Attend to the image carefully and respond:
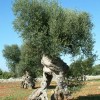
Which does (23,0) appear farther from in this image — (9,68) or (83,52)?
(9,68)

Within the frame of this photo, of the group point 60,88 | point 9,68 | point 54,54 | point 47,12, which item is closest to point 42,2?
point 47,12

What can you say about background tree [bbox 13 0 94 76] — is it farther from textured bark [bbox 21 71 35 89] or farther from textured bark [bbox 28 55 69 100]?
textured bark [bbox 21 71 35 89]

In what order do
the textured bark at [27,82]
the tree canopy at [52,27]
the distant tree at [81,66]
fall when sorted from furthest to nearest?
the textured bark at [27,82], the distant tree at [81,66], the tree canopy at [52,27]

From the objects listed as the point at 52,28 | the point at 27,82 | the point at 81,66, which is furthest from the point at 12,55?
the point at 52,28

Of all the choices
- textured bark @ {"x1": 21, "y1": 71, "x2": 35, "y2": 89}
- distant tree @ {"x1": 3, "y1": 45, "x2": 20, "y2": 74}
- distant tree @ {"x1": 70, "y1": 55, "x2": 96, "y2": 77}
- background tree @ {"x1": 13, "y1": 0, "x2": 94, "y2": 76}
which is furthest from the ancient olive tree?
distant tree @ {"x1": 3, "y1": 45, "x2": 20, "y2": 74}

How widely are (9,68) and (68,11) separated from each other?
53.4 metres

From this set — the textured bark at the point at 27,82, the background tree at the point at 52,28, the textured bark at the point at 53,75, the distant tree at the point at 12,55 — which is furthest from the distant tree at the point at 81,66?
the distant tree at the point at 12,55

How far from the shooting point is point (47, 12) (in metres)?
31.7

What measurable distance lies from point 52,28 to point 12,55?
5212 centimetres

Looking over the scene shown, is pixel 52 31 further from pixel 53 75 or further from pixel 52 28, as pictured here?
pixel 53 75

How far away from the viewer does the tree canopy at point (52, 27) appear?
3031cm

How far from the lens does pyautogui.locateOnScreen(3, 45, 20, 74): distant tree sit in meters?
81.0

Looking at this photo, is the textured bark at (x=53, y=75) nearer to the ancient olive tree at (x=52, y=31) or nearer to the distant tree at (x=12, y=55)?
the ancient olive tree at (x=52, y=31)

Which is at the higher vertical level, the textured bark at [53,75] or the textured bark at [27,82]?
the textured bark at [27,82]
